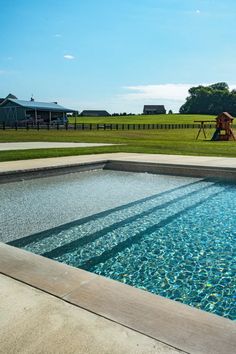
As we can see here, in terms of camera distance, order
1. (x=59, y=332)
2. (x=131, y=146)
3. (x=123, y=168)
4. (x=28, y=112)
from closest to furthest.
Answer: (x=59, y=332), (x=123, y=168), (x=131, y=146), (x=28, y=112)

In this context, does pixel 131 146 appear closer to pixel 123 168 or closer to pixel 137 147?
pixel 137 147

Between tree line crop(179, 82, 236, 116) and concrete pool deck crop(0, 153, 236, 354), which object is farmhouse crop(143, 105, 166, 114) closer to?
tree line crop(179, 82, 236, 116)

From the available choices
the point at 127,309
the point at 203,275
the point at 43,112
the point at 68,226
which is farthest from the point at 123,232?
the point at 43,112

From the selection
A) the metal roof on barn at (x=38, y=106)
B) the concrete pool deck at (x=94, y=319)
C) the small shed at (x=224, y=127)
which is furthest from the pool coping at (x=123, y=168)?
the metal roof on barn at (x=38, y=106)

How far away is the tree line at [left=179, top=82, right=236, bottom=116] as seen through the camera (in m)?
96.7

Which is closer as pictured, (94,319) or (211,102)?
(94,319)

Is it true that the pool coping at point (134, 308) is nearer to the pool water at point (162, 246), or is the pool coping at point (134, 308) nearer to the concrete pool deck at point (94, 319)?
the concrete pool deck at point (94, 319)

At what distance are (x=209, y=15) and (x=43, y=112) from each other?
124 ft

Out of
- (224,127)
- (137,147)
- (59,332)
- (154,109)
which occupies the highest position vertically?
(154,109)

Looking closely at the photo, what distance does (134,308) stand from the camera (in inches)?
86.9

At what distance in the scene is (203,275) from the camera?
3646 millimetres

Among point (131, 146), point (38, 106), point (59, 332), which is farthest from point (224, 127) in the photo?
point (38, 106)

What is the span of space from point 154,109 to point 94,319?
426 ft

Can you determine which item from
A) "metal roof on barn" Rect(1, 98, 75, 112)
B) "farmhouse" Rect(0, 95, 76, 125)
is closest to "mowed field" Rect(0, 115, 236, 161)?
"metal roof on barn" Rect(1, 98, 75, 112)
